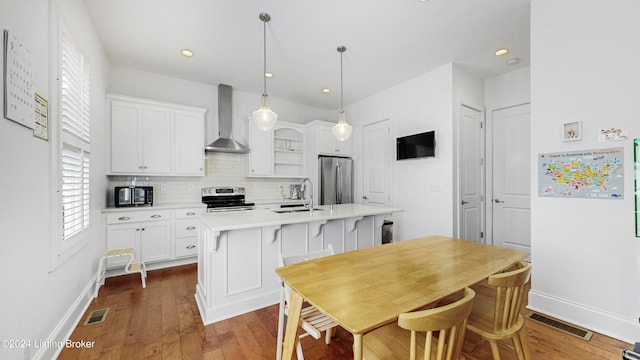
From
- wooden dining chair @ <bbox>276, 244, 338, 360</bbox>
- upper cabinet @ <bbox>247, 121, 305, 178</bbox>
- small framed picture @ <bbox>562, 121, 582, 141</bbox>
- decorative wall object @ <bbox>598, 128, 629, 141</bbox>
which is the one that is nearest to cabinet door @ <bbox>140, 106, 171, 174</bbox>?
upper cabinet @ <bbox>247, 121, 305, 178</bbox>

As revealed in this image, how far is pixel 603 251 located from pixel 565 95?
135 cm

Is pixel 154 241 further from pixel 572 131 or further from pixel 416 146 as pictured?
pixel 572 131

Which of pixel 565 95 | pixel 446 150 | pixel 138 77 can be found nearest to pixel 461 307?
pixel 565 95

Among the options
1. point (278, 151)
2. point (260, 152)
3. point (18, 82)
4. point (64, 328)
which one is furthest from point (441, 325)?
point (278, 151)

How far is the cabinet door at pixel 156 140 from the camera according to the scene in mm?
3574

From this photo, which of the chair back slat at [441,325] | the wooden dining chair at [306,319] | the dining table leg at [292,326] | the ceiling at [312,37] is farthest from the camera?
the ceiling at [312,37]

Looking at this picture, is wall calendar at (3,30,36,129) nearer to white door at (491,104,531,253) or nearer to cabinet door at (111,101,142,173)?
cabinet door at (111,101,142,173)

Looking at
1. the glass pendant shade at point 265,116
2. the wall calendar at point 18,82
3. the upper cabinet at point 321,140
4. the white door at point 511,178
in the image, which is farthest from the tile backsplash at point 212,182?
the white door at point 511,178

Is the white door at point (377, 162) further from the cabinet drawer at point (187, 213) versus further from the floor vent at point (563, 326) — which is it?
the cabinet drawer at point (187, 213)

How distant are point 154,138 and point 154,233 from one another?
1.37 m

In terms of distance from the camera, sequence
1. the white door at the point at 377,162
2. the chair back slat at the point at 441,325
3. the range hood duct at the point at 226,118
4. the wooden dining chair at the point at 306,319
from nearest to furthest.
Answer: the chair back slat at the point at 441,325 → the wooden dining chair at the point at 306,319 → the range hood duct at the point at 226,118 → the white door at the point at 377,162

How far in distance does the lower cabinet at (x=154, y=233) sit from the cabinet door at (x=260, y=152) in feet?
4.00

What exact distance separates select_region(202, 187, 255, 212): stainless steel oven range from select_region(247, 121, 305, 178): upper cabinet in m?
0.43

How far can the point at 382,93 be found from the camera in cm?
457
